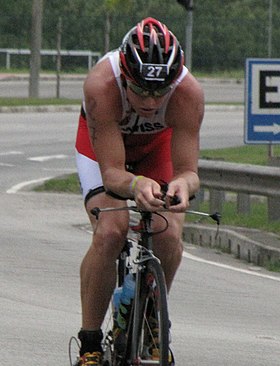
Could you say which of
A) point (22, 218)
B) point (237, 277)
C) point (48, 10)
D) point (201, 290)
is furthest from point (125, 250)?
point (48, 10)

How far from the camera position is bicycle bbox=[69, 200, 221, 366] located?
18.3 ft

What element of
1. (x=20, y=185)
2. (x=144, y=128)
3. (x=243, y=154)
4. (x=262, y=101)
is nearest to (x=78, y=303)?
(x=144, y=128)

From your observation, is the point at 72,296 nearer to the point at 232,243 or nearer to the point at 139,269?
the point at 232,243

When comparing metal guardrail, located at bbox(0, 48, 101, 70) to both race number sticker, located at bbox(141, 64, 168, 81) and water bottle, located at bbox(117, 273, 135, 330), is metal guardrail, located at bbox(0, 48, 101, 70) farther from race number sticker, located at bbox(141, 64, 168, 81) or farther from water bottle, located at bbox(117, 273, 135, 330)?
race number sticker, located at bbox(141, 64, 168, 81)

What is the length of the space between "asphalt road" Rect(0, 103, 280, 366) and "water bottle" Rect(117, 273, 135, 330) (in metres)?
1.15

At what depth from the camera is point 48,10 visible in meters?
55.8

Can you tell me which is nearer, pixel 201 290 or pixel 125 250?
pixel 125 250

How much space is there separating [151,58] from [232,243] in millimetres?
6871

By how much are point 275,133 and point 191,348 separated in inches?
286

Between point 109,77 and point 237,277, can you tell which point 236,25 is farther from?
point 109,77

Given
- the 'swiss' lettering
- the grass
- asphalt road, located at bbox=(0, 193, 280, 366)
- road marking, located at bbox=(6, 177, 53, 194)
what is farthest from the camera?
road marking, located at bbox=(6, 177, 53, 194)

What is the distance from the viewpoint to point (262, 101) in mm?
14852

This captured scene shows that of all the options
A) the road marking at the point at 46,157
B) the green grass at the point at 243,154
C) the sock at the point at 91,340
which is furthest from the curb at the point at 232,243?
the road marking at the point at 46,157

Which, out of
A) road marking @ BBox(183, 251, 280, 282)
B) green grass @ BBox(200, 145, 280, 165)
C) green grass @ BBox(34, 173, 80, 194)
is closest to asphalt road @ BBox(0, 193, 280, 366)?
road marking @ BBox(183, 251, 280, 282)
